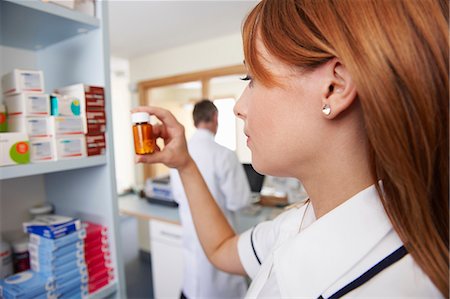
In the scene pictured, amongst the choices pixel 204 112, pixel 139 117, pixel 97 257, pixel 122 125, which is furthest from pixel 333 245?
pixel 122 125

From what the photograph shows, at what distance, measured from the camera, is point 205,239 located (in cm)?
81

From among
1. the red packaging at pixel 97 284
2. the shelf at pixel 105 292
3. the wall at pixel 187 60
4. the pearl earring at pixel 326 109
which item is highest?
the wall at pixel 187 60

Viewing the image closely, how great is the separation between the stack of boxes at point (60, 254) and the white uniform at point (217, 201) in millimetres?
1014

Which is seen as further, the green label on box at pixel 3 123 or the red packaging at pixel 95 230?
the red packaging at pixel 95 230

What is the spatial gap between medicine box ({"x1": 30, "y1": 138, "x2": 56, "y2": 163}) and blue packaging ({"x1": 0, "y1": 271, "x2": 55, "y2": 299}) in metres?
0.28

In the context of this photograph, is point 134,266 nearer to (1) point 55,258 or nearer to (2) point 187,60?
(2) point 187,60

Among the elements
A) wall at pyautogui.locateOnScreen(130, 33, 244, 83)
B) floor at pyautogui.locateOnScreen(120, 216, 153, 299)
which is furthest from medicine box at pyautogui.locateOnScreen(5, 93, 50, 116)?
floor at pyautogui.locateOnScreen(120, 216, 153, 299)

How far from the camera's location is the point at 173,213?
2205 mm

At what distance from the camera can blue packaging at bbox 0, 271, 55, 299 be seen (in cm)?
60

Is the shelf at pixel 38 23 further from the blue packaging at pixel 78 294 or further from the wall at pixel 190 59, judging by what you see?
the wall at pixel 190 59

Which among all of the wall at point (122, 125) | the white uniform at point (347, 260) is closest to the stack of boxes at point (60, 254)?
the white uniform at point (347, 260)

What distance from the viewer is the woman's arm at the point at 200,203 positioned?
765 mm

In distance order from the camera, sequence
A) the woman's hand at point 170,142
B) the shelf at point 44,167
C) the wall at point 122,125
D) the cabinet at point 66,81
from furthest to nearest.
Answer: the wall at point 122,125 → the woman's hand at point 170,142 → the cabinet at point 66,81 → the shelf at point 44,167

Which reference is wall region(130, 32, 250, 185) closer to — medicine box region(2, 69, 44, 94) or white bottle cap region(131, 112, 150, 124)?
white bottle cap region(131, 112, 150, 124)
